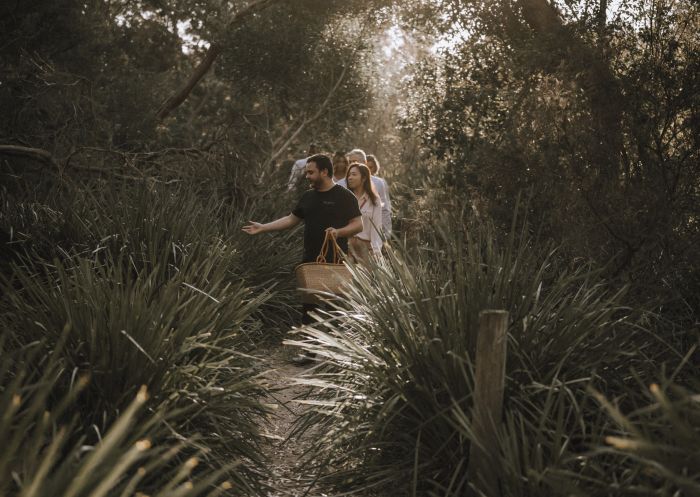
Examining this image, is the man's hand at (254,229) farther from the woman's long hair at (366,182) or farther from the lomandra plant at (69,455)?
the lomandra plant at (69,455)

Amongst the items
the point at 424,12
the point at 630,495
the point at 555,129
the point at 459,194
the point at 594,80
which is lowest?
the point at 630,495

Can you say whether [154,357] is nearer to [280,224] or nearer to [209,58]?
[280,224]

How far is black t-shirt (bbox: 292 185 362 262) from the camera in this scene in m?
7.56

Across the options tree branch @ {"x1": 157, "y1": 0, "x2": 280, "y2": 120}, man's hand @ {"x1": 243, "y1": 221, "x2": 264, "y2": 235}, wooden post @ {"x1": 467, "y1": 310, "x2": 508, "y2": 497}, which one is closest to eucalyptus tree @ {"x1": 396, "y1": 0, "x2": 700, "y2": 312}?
man's hand @ {"x1": 243, "y1": 221, "x2": 264, "y2": 235}

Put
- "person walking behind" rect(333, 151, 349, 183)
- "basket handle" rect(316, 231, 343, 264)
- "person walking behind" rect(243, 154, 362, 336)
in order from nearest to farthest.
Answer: "basket handle" rect(316, 231, 343, 264) → "person walking behind" rect(243, 154, 362, 336) → "person walking behind" rect(333, 151, 349, 183)

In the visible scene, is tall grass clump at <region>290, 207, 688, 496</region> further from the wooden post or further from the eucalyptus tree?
the eucalyptus tree

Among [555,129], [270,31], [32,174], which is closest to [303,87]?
[270,31]

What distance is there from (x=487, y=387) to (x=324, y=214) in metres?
4.25

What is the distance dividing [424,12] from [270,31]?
558cm

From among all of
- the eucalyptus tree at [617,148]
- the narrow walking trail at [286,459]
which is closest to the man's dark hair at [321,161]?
the eucalyptus tree at [617,148]

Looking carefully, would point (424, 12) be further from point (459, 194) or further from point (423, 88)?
point (459, 194)

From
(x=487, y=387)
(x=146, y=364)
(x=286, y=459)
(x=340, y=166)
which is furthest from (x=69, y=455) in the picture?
(x=340, y=166)

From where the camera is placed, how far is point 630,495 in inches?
115

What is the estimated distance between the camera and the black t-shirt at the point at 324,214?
756cm
